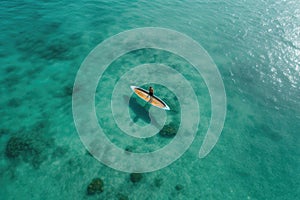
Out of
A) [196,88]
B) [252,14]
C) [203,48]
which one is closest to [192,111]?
[196,88]

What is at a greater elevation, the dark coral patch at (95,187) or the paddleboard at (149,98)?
the paddleboard at (149,98)

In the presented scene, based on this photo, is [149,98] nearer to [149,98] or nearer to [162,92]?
→ [149,98]

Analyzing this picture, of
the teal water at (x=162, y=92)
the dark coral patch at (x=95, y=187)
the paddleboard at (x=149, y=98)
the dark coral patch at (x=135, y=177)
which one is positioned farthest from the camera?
the paddleboard at (x=149, y=98)

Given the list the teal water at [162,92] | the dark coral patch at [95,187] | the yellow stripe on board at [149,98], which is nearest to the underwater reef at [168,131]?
the teal water at [162,92]

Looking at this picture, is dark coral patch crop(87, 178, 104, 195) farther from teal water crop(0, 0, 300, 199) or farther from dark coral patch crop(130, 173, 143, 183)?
dark coral patch crop(130, 173, 143, 183)

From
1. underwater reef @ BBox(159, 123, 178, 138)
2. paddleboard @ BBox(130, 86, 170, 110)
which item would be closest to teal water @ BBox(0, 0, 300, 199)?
underwater reef @ BBox(159, 123, 178, 138)

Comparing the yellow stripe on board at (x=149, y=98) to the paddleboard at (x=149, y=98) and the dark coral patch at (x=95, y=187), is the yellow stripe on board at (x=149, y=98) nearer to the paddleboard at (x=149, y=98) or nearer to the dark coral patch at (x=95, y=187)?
the paddleboard at (x=149, y=98)

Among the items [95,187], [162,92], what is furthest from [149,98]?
[95,187]
